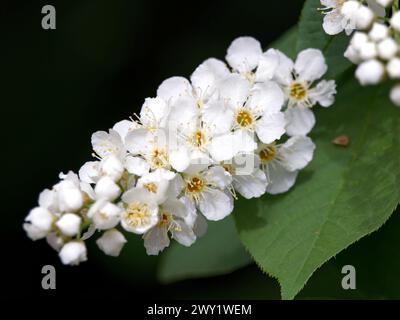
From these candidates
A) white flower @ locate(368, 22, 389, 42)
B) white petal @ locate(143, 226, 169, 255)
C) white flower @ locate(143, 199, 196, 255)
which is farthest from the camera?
white petal @ locate(143, 226, 169, 255)

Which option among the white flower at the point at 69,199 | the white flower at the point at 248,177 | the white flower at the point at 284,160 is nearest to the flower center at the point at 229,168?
the white flower at the point at 248,177

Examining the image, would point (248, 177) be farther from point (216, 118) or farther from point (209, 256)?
point (209, 256)

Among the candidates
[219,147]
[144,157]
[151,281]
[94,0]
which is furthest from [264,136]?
[94,0]

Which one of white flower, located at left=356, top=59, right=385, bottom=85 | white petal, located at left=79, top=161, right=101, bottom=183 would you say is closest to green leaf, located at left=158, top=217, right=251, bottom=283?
white petal, located at left=79, top=161, right=101, bottom=183

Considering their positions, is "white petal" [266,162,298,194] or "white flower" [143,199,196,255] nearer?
"white flower" [143,199,196,255]

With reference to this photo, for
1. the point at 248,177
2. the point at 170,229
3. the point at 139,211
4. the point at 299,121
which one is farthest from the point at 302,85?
the point at 139,211

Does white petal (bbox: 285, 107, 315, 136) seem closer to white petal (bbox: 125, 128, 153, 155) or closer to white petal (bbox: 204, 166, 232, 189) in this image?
white petal (bbox: 204, 166, 232, 189)

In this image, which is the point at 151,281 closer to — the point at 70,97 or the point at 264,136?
the point at 70,97
